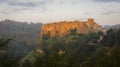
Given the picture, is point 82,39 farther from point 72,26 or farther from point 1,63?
point 1,63

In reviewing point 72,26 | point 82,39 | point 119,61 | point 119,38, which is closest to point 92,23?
point 72,26

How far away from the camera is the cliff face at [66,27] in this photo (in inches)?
6604

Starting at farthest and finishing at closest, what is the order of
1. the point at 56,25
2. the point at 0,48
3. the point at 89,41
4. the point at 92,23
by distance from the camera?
the point at 56,25
the point at 92,23
the point at 89,41
the point at 0,48

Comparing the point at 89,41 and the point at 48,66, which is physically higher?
the point at 48,66

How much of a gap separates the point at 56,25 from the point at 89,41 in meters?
72.8

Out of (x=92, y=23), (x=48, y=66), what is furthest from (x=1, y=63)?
(x=92, y=23)

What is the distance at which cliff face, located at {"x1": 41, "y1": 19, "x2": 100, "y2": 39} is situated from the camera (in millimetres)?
167750

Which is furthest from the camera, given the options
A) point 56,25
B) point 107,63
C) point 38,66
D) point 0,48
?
point 56,25

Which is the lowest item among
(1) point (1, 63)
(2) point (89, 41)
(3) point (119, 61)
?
(2) point (89, 41)

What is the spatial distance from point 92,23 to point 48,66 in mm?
160935

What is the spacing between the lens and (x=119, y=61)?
17.9 metres

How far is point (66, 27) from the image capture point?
579 feet

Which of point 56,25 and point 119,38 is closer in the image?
point 119,38

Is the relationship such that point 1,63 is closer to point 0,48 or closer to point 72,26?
point 0,48
